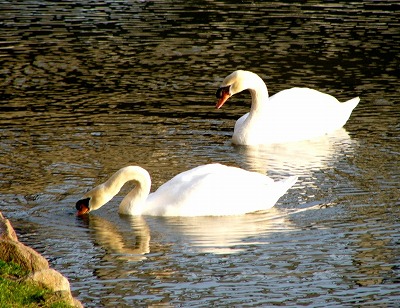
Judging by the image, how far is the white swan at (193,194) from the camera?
11.9m

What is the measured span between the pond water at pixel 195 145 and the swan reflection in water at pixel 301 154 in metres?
0.04

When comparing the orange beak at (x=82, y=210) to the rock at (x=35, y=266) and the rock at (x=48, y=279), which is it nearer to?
the rock at (x=35, y=266)

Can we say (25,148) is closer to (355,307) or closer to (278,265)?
(278,265)

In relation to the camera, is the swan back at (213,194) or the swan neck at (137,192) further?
the swan back at (213,194)

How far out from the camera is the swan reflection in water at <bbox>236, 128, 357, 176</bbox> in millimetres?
14148

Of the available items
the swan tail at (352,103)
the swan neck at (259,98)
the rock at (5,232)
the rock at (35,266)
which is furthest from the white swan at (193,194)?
the swan tail at (352,103)

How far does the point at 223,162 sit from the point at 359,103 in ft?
13.5

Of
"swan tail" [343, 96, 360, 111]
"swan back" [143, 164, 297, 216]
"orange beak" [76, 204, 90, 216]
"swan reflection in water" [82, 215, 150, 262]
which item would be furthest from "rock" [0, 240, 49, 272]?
"swan tail" [343, 96, 360, 111]

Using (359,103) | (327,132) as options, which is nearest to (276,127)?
(327,132)

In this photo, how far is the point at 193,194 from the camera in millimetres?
12039

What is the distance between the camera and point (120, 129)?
15.7m

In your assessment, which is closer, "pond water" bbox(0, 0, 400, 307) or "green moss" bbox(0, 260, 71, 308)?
"green moss" bbox(0, 260, 71, 308)

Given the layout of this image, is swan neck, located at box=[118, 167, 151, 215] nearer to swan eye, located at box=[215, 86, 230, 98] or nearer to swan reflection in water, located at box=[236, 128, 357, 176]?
swan reflection in water, located at box=[236, 128, 357, 176]

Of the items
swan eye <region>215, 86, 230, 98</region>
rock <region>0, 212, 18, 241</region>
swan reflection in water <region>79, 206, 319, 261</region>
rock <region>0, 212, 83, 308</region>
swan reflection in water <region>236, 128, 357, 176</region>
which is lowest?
swan reflection in water <region>236, 128, 357, 176</region>
